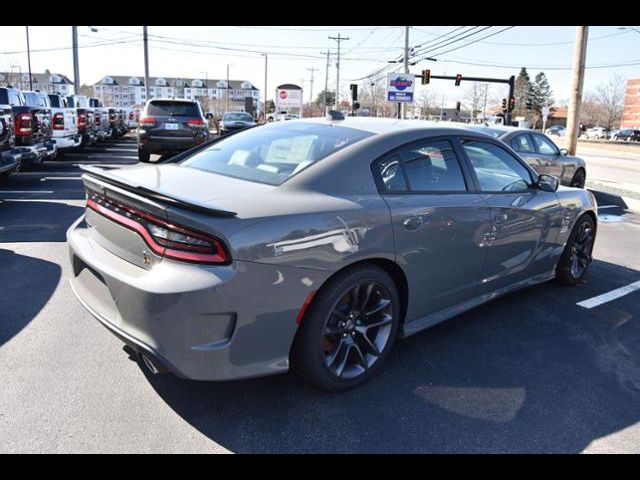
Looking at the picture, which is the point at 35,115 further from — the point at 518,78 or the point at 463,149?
the point at 518,78

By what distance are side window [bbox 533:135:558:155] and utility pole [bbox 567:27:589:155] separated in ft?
16.4

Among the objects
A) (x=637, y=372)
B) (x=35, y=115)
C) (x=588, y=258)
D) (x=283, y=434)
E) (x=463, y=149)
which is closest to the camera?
(x=283, y=434)

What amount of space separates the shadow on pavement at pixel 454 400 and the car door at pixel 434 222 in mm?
419

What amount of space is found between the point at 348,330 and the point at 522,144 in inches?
297

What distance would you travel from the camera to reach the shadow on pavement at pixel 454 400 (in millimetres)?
2602

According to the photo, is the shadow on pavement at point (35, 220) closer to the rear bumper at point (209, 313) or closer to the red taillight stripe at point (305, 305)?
the rear bumper at point (209, 313)

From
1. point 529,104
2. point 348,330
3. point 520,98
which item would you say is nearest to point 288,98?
point 520,98

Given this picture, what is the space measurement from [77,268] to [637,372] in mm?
3632

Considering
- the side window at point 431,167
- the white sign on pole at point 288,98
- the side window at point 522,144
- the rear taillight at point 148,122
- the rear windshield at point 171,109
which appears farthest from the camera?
the white sign on pole at point 288,98

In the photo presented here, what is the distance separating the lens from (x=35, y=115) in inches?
406

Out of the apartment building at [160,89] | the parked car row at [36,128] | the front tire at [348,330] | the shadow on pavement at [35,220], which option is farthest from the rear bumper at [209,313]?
the apartment building at [160,89]

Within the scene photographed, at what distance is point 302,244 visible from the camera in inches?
102

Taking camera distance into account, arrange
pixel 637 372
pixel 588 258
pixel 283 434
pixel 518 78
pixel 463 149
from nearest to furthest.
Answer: pixel 283 434 < pixel 637 372 < pixel 463 149 < pixel 588 258 < pixel 518 78

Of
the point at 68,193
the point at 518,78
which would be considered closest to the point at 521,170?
the point at 68,193
